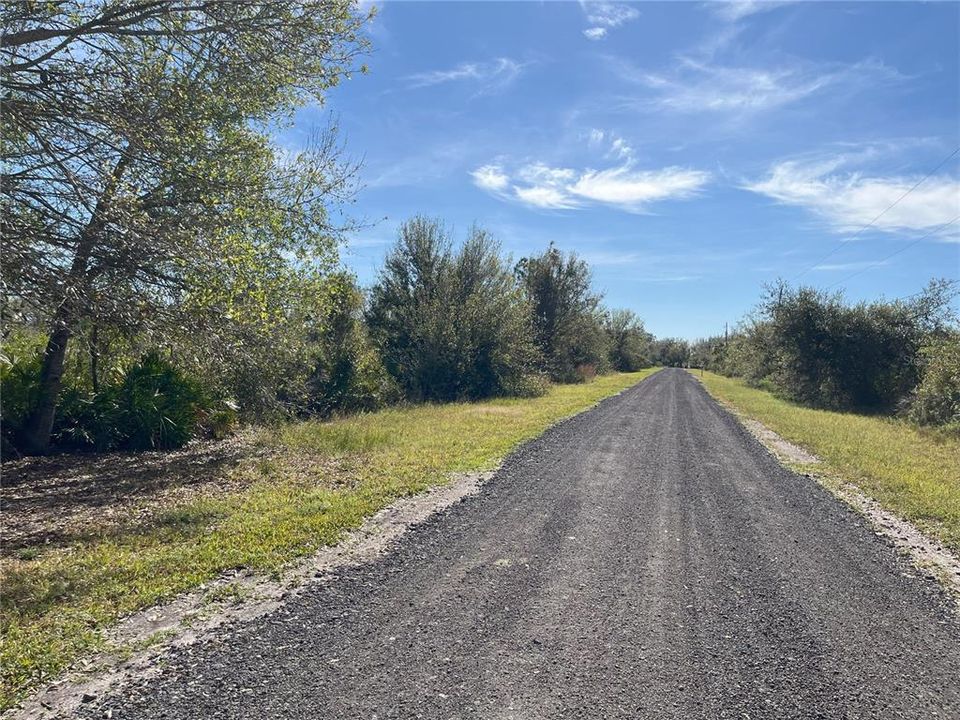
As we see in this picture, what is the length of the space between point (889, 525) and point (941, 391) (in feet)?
46.8

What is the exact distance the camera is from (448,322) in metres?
24.0

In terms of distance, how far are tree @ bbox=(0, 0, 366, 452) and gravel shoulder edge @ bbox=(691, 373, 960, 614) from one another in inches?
A: 296

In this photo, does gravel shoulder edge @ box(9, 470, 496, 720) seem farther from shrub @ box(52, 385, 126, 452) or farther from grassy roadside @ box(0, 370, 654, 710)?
shrub @ box(52, 385, 126, 452)

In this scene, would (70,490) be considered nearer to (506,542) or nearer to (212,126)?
(212,126)

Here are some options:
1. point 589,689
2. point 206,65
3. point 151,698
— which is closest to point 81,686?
point 151,698

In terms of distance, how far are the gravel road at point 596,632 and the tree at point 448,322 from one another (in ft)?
57.1

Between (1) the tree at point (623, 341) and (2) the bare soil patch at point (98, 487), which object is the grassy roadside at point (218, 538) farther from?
(1) the tree at point (623, 341)

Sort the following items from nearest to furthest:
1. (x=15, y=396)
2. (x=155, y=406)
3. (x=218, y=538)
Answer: (x=218, y=538) < (x=15, y=396) < (x=155, y=406)

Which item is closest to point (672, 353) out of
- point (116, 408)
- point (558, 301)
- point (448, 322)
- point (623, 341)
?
point (623, 341)

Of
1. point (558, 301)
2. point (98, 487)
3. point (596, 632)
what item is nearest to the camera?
point (596, 632)

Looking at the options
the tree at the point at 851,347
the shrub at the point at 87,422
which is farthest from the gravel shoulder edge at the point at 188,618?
the tree at the point at 851,347

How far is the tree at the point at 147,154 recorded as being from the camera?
5453 millimetres

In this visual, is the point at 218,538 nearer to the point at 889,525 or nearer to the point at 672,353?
the point at 889,525

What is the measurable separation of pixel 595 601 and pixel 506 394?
836 inches
